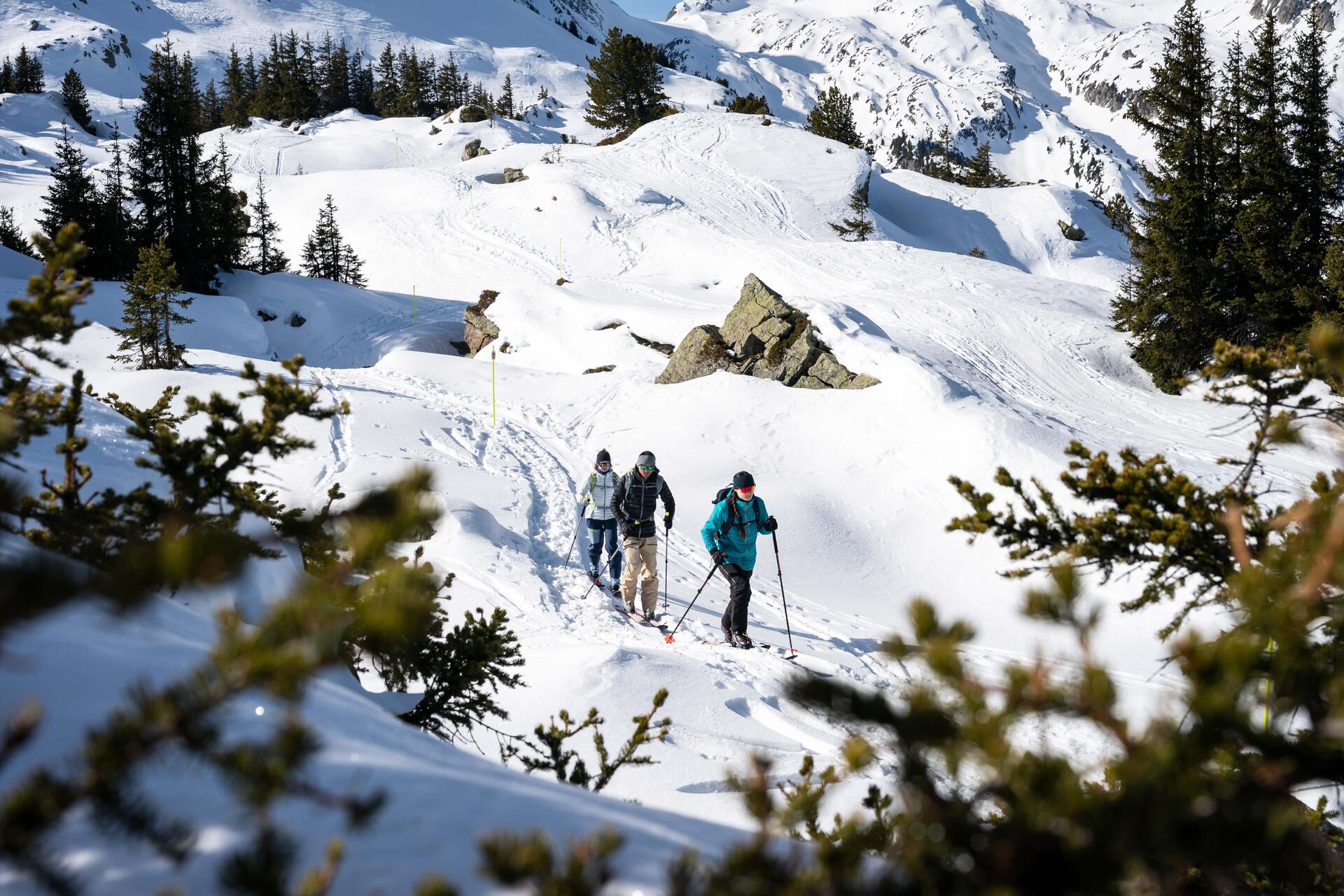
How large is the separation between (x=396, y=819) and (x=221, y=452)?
53.8 inches

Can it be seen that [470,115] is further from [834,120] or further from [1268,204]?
[1268,204]

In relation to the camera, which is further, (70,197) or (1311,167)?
(70,197)

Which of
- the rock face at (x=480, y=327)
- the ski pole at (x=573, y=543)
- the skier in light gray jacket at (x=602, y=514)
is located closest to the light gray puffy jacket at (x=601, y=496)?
the skier in light gray jacket at (x=602, y=514)

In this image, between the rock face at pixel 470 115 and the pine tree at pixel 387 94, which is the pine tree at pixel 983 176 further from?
the pine tree at pixel 387 94

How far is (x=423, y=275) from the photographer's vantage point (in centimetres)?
2995

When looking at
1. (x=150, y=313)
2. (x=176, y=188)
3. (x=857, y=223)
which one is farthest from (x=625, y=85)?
(x=150, y=313)

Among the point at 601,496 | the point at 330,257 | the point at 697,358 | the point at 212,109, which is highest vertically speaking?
the point at 601,496

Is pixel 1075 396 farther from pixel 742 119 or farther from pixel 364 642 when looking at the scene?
pixel 742 119

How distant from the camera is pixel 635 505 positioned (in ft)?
28.5

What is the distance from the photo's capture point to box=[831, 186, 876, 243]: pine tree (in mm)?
32625

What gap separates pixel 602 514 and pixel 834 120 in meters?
41.2

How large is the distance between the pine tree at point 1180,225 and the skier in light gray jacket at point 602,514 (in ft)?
51.8

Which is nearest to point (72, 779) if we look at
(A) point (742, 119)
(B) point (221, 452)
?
Result: (B) point (221, 452)

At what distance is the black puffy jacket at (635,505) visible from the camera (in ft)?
28.5
